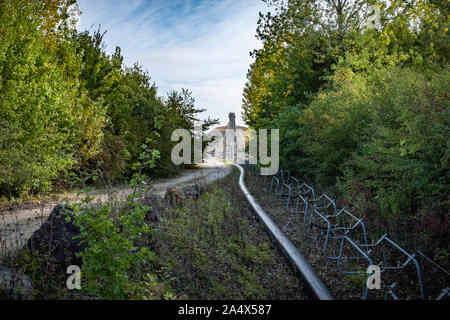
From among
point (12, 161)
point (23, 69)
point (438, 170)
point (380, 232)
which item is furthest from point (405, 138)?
point (23, 69)

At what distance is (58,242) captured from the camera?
4.66m

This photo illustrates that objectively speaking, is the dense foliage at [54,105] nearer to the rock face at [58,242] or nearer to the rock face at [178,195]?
the rock face at [58,242]

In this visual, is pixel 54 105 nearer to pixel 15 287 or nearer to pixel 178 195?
pixel 178 195

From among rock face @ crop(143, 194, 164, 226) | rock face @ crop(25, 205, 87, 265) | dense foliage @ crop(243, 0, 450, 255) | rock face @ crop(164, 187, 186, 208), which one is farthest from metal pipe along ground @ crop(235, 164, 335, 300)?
rock face @ crop(25, 205, 87, 265)

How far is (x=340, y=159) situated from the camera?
953cm

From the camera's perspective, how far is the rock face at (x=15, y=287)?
10.8ft

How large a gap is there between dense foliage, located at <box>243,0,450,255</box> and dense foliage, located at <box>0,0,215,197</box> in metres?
4.54

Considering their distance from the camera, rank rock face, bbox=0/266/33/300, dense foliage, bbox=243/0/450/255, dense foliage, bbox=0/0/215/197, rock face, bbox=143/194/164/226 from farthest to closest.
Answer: dense foliage, bbox=0/0/215/197
rock face, bbox=143/194/164/226
dense foliage, bbox=243/0/450/255
rock face, bbox=0/266/33/300

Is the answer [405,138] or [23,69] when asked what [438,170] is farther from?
[23,69]

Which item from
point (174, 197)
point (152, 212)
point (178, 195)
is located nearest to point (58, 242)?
point (152, 212)

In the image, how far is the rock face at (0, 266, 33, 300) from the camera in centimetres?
330

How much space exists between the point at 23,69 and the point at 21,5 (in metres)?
2.70

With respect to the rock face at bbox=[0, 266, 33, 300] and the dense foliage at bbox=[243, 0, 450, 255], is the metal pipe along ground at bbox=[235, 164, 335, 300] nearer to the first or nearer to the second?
the dense foliage at bbox=[243, 0, 450, 255]

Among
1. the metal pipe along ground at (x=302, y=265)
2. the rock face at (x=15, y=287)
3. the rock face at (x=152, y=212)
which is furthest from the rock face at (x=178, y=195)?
the rock face at (x=15, y=287)
